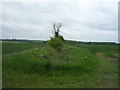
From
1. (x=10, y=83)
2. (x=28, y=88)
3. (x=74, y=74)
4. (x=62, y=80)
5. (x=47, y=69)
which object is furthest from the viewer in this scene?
(x=47, y=69)

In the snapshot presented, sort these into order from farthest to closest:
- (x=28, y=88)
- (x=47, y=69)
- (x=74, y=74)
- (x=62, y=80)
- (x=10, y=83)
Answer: (x=47, y=69) → (x=74, y=74) → (x=62, y=80) → (x=10, y=83) → (x=28, y=88)

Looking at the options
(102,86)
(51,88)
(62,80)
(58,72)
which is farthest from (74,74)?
(51,88)

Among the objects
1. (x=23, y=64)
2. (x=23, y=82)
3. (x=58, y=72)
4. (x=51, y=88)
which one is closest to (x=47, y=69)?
(x=58, y=72)

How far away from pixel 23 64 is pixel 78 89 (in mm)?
→ 4442

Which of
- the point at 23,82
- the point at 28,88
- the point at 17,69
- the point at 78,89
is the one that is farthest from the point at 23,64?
the point at 78,89

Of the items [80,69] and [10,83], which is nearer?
[10,83]

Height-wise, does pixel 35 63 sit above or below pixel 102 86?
above

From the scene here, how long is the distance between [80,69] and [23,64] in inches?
131

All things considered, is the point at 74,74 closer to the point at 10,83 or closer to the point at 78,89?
the point at 78,89

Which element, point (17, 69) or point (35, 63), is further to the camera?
point (35, 63)

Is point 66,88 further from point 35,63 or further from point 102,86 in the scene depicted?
point 35,63

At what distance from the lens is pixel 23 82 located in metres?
6.36

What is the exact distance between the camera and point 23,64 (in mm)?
9094

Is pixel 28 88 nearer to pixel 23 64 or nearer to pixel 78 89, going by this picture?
pixel 78 89
